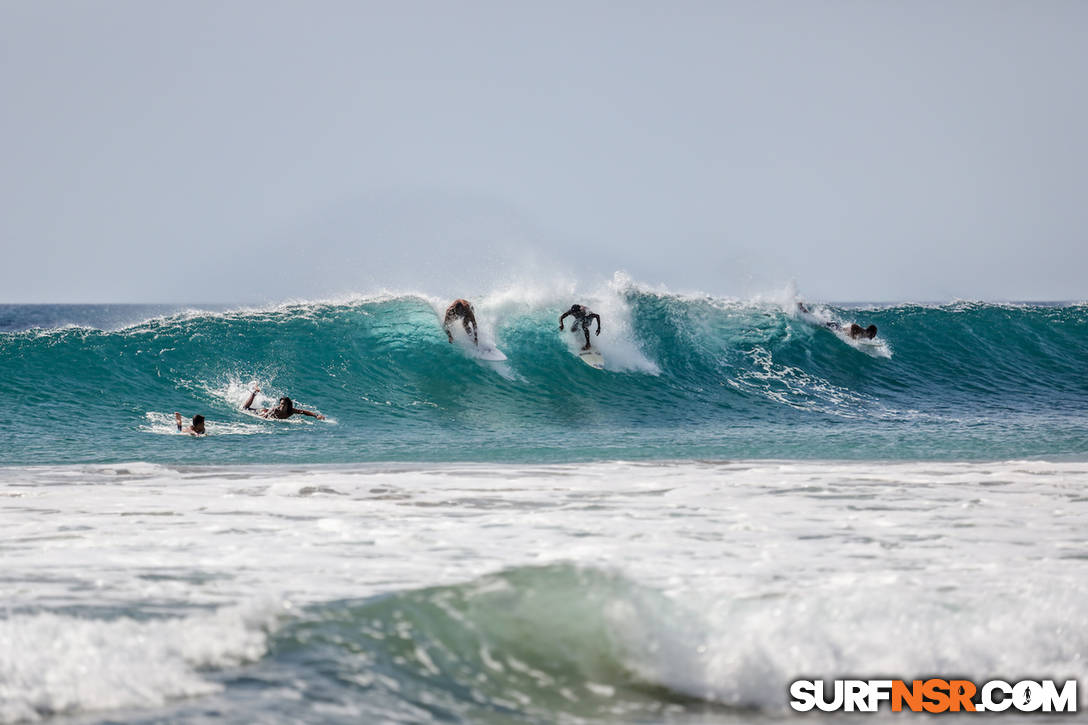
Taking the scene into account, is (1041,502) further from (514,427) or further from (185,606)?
(514,427)

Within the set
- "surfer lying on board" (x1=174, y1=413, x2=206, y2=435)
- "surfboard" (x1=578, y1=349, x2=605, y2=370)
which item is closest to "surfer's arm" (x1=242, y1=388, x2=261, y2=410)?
"surfer lying on board" (x1=174, y1=413, x2=206, y2=435)

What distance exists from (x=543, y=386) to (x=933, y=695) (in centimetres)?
1330

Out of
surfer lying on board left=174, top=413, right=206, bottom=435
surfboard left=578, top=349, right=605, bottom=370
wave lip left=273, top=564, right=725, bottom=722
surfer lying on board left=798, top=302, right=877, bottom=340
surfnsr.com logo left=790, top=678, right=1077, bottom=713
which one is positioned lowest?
surfnsr.com logo left=790, top=678, right=1077, bottom=713

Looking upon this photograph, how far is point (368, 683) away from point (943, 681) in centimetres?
249

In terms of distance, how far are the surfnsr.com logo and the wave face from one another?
23.9ft

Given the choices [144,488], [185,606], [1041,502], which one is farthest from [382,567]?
[1041,502]

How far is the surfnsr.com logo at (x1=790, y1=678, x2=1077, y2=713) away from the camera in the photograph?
4066 mm

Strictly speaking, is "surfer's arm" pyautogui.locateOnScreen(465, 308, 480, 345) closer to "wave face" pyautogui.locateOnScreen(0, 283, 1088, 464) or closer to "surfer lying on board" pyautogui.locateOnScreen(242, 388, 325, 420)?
"wave face" pyautogui.locateOnScreen(0, 283, 1088, 464)

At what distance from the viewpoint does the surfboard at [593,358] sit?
18312 millimetres

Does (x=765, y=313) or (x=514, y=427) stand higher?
(x=765, y=313)

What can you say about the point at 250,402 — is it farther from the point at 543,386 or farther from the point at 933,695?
the point at 933,695

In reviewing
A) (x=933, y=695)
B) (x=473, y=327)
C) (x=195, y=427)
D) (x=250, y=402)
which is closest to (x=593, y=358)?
(x=473, y=327)

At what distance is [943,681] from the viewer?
427 centimetres

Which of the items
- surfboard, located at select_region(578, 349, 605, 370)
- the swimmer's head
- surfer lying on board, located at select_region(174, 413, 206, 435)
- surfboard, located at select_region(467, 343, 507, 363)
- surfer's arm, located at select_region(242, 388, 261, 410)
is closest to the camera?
surfer lying on board, located at select_region(174, 413, 206, 435)
